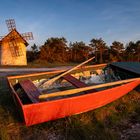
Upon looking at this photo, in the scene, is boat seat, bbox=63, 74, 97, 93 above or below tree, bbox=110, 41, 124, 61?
below

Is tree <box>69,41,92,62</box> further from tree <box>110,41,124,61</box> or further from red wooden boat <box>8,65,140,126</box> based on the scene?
red wooden boat <box>8,65,140,126</box>

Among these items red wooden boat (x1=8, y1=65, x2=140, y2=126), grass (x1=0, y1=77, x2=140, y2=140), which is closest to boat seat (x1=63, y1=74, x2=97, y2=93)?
red wooden boat (x1=8, y1=65, x2=140, y2=126)

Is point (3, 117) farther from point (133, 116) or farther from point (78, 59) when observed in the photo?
point (78, 59)

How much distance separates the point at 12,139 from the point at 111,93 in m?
3.34

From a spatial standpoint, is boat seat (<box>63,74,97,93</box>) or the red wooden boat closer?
the red wooden boat

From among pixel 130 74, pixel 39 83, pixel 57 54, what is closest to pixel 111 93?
pixel 130 74

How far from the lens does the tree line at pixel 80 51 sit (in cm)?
3784

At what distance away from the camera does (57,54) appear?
140 feet

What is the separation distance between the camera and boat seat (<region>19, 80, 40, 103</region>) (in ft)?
21.2

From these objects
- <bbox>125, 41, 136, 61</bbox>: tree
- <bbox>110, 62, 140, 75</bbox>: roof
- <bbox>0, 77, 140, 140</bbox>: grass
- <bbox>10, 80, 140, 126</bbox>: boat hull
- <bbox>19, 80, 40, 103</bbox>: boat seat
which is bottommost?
<bbox>0, 77, 140, 140</bbox>: grass

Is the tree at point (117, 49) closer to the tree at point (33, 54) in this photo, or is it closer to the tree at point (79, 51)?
the tree at point (79, 51)

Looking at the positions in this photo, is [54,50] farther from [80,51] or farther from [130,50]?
[130,50]

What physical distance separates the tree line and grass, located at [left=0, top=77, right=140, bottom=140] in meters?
30.3

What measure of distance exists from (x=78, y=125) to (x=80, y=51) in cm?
3832
